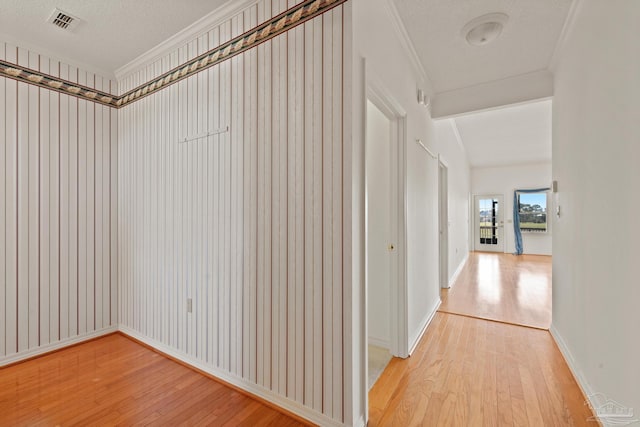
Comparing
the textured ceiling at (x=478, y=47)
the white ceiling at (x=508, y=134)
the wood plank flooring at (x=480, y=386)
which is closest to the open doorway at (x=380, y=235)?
the wood plank flooring at (x=480, y=386)

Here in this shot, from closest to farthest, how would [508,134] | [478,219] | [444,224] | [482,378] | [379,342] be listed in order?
[482,378], [379,342], [444,224], [508,134], [478,219]

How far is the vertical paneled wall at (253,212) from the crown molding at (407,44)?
0.77 meters

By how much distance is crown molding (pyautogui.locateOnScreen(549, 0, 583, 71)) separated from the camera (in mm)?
1989

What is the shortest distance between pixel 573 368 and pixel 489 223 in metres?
8.03

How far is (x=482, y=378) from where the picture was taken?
2074 millimetres

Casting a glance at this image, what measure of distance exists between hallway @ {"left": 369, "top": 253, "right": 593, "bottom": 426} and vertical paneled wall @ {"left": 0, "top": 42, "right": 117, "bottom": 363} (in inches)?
111

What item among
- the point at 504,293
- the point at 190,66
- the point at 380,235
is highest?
the point at 190,66

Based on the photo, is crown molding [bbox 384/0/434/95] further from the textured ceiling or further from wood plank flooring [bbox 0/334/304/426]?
wood plank flooring [bbox 0/334/304/426]

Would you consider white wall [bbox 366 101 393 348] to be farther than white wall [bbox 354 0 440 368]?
Yes

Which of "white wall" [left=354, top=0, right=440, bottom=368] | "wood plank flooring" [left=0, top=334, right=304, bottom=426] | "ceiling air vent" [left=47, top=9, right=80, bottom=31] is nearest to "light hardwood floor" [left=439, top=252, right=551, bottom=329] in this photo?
"white wall" [left=354, top=0, right=440, bottom=368]

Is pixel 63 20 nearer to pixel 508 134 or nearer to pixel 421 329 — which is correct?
pixel 421 329

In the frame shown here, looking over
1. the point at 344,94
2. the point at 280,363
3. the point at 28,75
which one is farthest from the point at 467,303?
the point at 28,75

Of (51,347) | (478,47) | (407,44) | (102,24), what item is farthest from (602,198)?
(51,347)

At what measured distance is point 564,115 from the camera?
2.44 m
